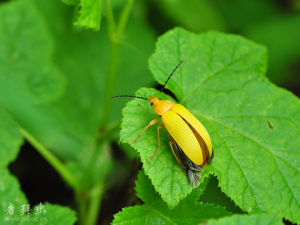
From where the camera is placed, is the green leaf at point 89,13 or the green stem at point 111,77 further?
the green stem at point 111,77

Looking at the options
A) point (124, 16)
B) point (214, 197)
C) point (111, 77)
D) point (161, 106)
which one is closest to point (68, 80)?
point (111, 77)

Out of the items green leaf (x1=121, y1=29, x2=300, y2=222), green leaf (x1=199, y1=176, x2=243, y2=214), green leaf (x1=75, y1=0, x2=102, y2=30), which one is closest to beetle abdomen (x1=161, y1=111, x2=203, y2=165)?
green leaf (x1=121, y1=29, x2=300, y2=222)

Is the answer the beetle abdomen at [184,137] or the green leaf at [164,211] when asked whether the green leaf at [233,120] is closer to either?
the beetle abdomen at [184,137]

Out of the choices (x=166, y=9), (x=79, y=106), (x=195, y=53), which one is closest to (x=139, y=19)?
(x=166, y=9)

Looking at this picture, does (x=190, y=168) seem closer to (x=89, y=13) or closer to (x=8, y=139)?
(x=89, y=13)

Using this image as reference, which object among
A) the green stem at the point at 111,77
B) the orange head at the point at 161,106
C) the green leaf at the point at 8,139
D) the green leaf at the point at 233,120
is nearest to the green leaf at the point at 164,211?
the green leaf at the point at 233,120

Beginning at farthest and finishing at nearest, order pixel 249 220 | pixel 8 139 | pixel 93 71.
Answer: pixel 93 71, pixel 8 139, pixel 249 220

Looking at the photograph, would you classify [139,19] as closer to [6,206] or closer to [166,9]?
[166,9]
